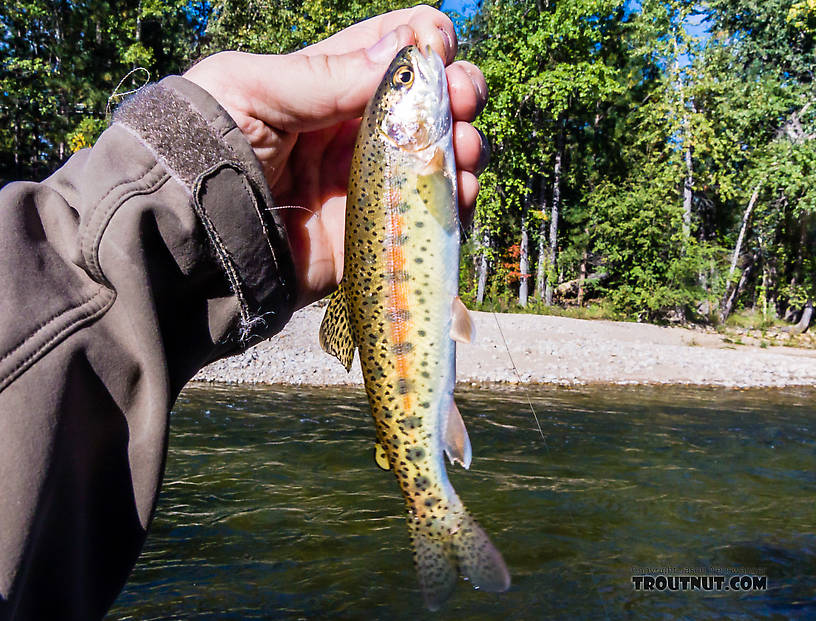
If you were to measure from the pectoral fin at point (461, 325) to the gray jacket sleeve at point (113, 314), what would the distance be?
26.6 inches

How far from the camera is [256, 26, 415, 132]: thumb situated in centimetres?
262

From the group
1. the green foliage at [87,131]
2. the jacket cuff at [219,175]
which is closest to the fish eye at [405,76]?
the jacket cuff at [219,175]

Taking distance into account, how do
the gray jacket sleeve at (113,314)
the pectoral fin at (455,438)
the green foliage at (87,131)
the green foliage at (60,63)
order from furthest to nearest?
the green foliage at (60,63)
the green foliage at (87,131)
the pectoral fin at (455,438)
the gray jacket sleeve at (113,314)

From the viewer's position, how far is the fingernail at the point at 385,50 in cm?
260

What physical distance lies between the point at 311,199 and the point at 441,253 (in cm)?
116

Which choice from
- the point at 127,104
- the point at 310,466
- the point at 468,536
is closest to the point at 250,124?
the point at 127,104

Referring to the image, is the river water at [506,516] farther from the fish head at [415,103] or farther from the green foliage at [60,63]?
the green foliage at [60,63]

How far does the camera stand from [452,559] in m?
2.43

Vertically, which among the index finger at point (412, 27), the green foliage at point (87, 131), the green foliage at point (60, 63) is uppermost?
the green foliage at point (60, 63)

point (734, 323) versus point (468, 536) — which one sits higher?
point (468, 536)

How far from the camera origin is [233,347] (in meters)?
2.54

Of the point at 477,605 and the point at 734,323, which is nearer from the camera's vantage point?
the point at 477,605

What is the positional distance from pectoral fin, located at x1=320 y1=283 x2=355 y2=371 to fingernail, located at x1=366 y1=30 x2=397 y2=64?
3.01 feet

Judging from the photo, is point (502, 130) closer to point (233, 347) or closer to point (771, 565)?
point (771, 565)
